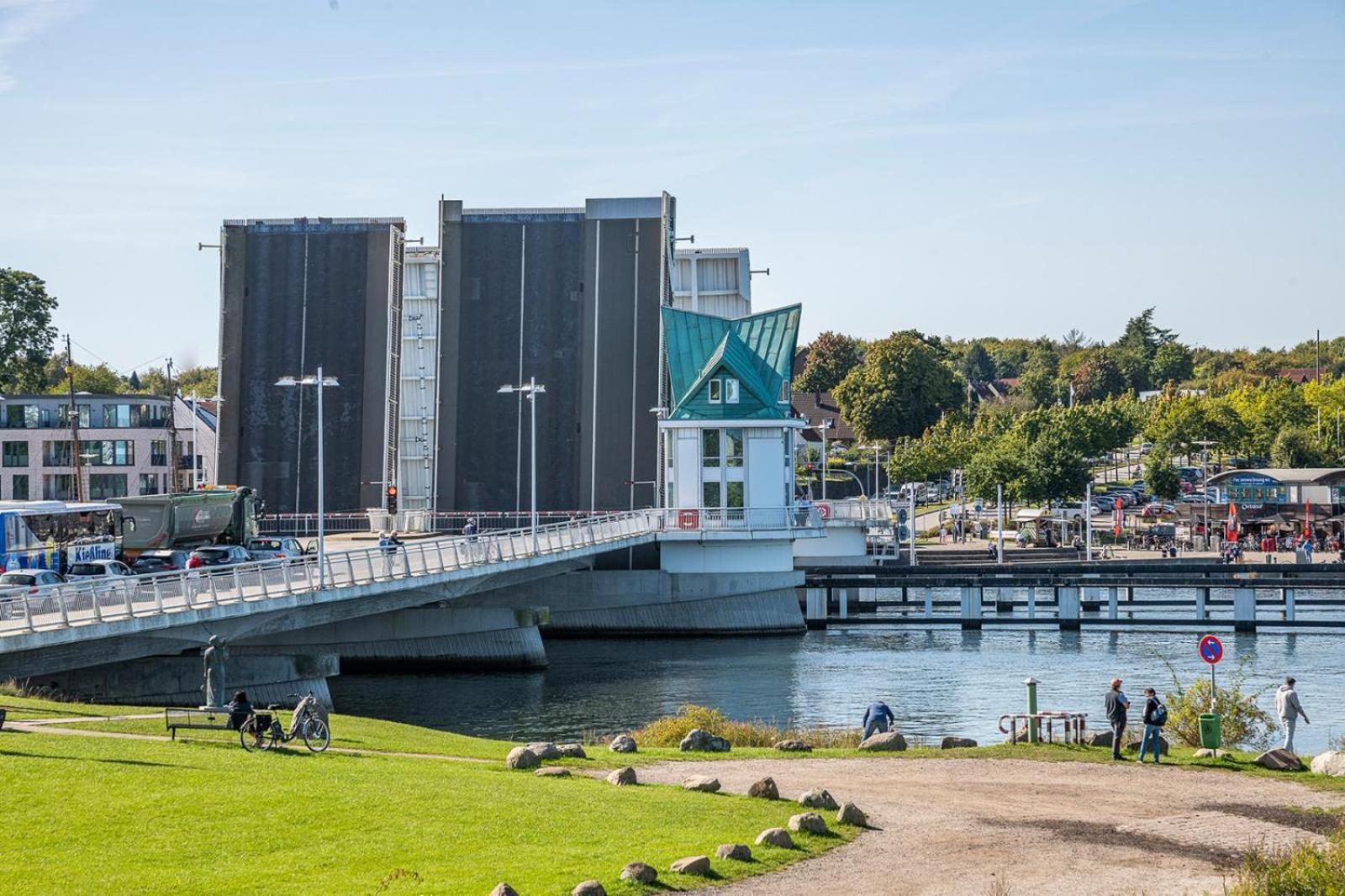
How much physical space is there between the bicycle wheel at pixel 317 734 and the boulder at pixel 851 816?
7.59 meters

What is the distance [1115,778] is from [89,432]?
204 feet

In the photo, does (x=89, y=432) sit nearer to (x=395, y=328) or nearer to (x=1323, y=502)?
(x=395, y=328)

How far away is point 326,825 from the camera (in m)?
16.8

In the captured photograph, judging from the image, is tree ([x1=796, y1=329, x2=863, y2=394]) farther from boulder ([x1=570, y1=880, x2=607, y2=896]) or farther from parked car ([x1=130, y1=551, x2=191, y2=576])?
boulder ([x1=570, y1=880, x2=607, y2=896])

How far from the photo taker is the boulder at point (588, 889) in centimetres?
1452

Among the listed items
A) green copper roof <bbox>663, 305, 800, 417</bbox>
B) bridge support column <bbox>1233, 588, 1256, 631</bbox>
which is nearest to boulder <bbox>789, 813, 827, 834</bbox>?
green copper roof <bbox>663, 305, 800, 417</bbox>

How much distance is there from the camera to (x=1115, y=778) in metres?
22.5

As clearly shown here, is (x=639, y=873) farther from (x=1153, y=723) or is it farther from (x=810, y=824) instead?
(x=1153, y=723)

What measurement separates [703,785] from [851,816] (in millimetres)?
2478

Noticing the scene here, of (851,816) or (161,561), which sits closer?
(851,816)

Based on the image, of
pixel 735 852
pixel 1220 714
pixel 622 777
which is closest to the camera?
pixel 735 852

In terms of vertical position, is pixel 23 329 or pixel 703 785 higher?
pixel 23 329

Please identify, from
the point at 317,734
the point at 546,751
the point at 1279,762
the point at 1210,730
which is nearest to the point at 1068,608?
the point at 1210,730

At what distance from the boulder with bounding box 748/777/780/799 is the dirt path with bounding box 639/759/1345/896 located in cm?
55
